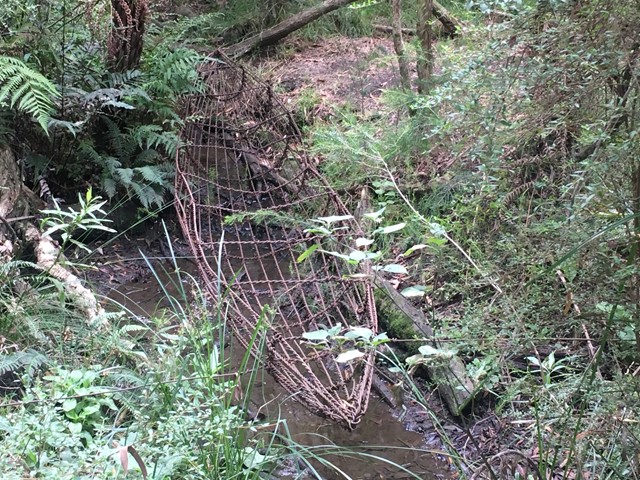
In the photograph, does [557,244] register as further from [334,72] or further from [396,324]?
[334,72]

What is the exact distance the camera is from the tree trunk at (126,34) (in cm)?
374

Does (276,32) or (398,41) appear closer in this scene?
(398,41)

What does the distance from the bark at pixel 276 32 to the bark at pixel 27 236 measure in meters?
3.03

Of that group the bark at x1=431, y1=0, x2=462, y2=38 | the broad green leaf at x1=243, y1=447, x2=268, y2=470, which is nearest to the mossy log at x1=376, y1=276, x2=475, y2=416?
the broad green leaf at x1=243, y1=447, x2=268, y2=470

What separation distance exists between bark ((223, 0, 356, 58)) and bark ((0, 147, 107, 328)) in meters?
3.03

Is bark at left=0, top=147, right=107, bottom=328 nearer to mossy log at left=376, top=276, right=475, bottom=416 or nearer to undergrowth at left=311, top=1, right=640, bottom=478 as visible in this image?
mossy log at left=376, top=276, right=475, bottom=416

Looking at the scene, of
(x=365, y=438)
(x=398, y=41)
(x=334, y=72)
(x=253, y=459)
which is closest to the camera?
(x=253, y=459)

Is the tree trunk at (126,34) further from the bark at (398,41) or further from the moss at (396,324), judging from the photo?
the moss at (396,324)

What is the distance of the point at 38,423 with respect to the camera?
1.63 metres

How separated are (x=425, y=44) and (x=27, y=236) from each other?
114 inches

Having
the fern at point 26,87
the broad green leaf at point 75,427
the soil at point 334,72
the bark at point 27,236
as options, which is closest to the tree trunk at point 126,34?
the fern at point 26,87

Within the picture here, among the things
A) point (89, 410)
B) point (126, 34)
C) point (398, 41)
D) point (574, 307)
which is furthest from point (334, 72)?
point (89, 410)

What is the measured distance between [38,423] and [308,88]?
4.29 metres

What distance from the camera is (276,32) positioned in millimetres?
6090
